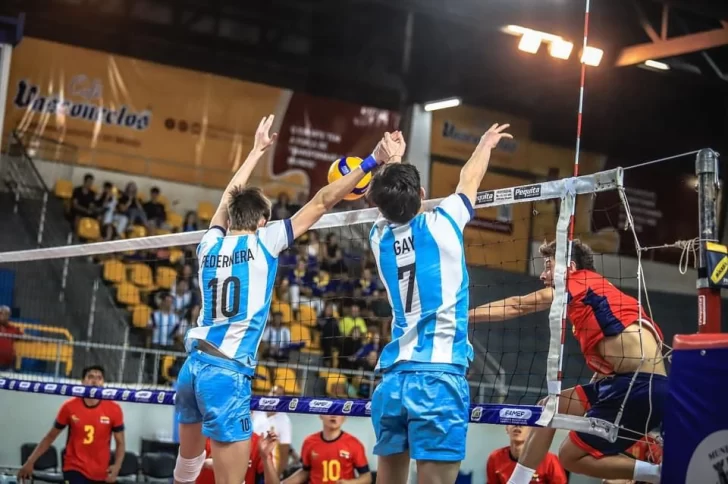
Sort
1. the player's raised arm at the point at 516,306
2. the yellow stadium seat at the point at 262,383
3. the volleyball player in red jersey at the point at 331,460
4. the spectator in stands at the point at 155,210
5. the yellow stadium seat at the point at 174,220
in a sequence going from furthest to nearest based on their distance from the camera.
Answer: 1. the yellow stadium seat at the point at 174,220
2. the spectator in stands at the point at 155,210
3. the yellow stadium seat at the point at 262,383
4. the volleyball player in red jersey at the point at 331,460
5. the player's raised arm at the point at 516,306

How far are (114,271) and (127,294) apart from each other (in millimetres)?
657

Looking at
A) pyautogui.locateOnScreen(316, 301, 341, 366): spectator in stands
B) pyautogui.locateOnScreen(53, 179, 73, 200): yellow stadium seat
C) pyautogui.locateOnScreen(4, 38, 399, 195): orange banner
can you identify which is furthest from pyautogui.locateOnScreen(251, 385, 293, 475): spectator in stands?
pyautogui.locateOnScreen(4, 38, 399, 195): orange banner

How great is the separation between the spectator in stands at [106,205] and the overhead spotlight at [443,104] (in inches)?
318

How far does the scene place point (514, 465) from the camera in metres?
9.30

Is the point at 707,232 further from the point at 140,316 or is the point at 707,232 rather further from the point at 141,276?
the point at 141,276

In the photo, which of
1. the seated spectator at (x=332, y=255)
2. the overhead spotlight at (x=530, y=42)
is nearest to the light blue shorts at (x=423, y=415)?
the seated spectator at (x=332, y=255)

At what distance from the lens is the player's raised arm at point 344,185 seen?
17.6ft

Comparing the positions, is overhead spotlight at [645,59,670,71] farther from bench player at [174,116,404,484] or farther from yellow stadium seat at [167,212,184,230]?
bench player at [174,116,404,484]

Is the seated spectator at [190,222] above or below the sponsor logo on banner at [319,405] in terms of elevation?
above

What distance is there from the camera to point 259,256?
5.59 meters

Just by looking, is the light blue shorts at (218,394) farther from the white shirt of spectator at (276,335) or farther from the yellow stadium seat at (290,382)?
the white shirt of spectator at (276,335)

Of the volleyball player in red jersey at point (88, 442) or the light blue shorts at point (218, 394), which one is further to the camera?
the volleyball player in red jersey at point (88, 442)

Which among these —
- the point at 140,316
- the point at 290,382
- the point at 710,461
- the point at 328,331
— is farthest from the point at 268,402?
the point at 328,331

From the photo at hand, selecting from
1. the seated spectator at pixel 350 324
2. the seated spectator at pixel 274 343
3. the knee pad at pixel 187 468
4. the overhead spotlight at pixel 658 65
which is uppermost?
the overhead spotlight at pixel 658 65
